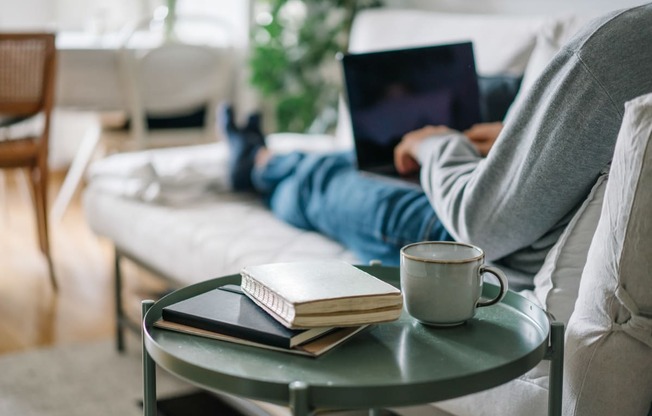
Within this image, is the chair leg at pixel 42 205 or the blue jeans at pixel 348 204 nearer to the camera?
the blue jeans at pixel 348 204

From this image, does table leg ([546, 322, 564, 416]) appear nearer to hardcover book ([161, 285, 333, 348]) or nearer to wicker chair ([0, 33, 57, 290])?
hardcover book ([161, 285, 333, 348])

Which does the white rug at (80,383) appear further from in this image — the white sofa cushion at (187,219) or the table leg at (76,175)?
the table leg at (76,175)

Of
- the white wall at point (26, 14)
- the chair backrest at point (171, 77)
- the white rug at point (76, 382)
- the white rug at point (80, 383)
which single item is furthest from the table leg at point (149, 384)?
the white wall at point (26, 14)

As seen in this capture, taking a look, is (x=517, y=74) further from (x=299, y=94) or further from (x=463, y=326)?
(x=299, y=94)

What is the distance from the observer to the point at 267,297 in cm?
97

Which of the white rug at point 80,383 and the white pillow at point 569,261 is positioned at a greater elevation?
the white pillow at point 569,261

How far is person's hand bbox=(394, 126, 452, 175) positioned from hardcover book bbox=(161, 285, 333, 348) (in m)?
0.53

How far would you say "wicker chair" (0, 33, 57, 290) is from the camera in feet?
8.26

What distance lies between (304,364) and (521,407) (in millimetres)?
363

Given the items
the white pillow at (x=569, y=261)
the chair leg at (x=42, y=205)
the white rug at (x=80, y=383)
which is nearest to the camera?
the white pillow at (x=569, y=261)

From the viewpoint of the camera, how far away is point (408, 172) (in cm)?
153

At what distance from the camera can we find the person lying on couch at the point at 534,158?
104 centimetres

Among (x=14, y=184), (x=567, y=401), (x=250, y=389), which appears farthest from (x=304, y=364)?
(x=14, y=184)

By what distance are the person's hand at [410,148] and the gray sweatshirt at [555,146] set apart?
22cm
